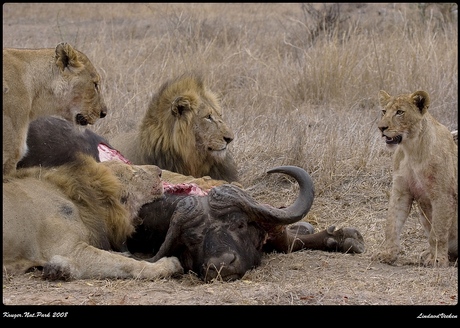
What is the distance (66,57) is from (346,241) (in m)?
1.78

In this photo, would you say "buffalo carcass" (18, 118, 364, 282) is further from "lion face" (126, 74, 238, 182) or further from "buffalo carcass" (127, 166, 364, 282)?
"lion face" (126, 74, 238, 182)

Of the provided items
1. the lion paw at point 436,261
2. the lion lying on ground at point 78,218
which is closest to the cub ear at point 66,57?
the lion lying on ground at point 78,218

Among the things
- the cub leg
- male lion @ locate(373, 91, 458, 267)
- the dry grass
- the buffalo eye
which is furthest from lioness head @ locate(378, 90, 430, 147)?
the buffalo eye

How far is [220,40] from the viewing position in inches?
437

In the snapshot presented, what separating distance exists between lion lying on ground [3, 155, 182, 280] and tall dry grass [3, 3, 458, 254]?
4.74 ft

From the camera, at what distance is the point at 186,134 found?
18.1 feet

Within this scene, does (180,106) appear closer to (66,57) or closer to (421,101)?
(66,57)

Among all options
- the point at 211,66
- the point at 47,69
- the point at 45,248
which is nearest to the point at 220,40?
the point at 211,66

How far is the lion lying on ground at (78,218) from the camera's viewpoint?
420 centimetres

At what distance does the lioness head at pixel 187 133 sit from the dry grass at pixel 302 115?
0.70m

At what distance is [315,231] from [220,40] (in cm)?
595

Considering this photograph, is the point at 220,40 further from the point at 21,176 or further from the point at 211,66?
the point at 21,176

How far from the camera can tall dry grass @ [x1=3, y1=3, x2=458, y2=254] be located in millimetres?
6402

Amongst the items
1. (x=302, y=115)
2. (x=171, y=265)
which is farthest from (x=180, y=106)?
(x=302, y=115)
